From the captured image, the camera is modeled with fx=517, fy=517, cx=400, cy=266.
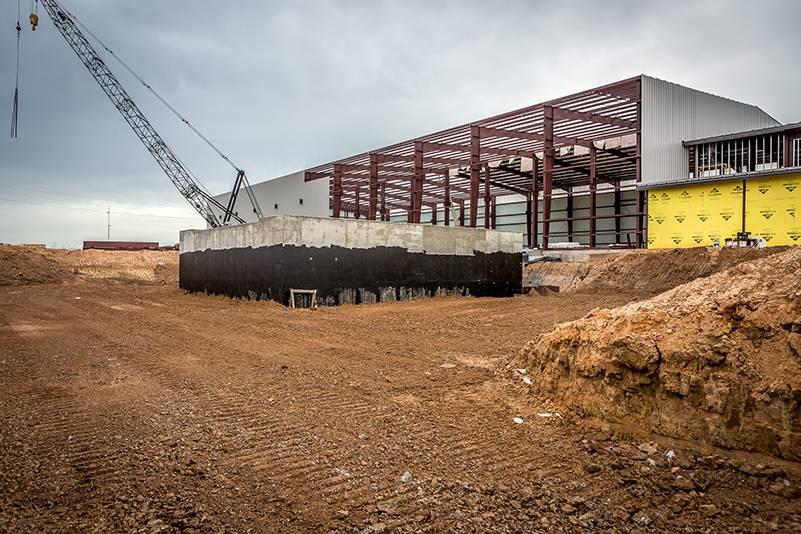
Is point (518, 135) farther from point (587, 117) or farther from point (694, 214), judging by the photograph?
point (694, 214)

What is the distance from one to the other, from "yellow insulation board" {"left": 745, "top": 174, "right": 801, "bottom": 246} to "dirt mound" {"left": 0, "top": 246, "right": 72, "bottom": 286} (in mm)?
33692

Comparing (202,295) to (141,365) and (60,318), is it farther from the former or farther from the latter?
(141,365)

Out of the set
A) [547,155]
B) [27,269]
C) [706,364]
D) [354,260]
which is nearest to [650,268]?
[547,155]

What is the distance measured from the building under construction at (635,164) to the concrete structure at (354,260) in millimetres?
4278

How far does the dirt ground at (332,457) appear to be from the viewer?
9.62 ft

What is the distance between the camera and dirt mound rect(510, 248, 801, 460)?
142 inches

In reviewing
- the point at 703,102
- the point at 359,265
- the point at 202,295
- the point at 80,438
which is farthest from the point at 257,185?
the point at 80,438

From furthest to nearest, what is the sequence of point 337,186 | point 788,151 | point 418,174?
point 337,186, point 418,174, point 788,151

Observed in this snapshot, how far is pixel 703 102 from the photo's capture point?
74.9 ft

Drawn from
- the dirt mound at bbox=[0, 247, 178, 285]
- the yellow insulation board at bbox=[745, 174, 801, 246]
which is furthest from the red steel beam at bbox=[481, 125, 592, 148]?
the dirt mound at bbox=[0, 247, 178, 285]

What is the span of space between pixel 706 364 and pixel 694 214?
16.6 meters

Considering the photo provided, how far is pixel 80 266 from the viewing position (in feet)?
106

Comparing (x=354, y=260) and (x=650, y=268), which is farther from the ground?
(x=354, y=260)

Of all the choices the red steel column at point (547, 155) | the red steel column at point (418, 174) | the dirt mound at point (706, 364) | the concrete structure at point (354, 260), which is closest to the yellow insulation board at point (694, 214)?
the red steel column at point (547, 155)
